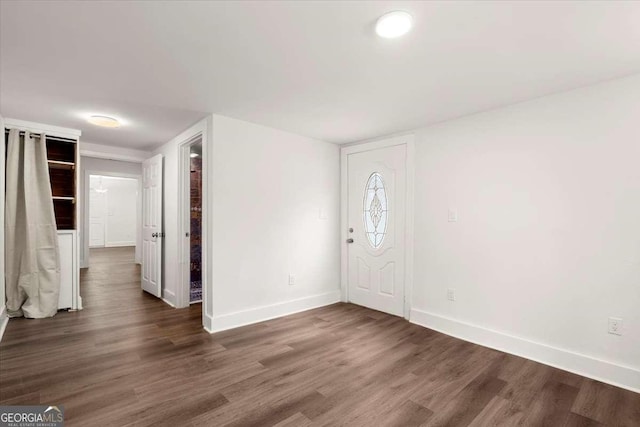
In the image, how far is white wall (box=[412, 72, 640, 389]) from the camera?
2.29 meters

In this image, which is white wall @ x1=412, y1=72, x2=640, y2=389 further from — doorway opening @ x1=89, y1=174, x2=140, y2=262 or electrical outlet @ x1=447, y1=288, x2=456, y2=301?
doorway opening @ x1=89, y1=174, x2=140, y2=262

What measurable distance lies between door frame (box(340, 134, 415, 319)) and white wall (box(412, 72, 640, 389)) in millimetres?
202

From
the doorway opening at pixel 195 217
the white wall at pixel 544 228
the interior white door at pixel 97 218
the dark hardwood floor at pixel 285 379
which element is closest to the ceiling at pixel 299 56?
the white wall at pixel 544 228

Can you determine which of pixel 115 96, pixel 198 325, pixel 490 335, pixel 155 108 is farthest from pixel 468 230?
pixel 115 96

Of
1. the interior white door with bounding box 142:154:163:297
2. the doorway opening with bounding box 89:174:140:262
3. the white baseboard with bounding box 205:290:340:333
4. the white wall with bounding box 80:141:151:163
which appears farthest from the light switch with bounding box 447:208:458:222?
the doorway opening with bounding box 89:174:140:262

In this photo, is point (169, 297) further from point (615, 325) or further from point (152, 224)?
point (615, 325)

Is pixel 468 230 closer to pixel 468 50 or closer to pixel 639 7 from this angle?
pixel 468 50

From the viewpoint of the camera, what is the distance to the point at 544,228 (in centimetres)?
265

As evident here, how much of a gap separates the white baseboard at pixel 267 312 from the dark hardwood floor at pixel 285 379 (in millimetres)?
118

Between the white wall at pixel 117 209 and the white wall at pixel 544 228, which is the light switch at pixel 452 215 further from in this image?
the white wall at pixel 117 209

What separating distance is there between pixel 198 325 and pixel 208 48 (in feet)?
9.14

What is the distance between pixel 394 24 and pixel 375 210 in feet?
8.59

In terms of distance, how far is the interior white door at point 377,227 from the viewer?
3783mm

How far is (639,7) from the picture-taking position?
1.54 meters
